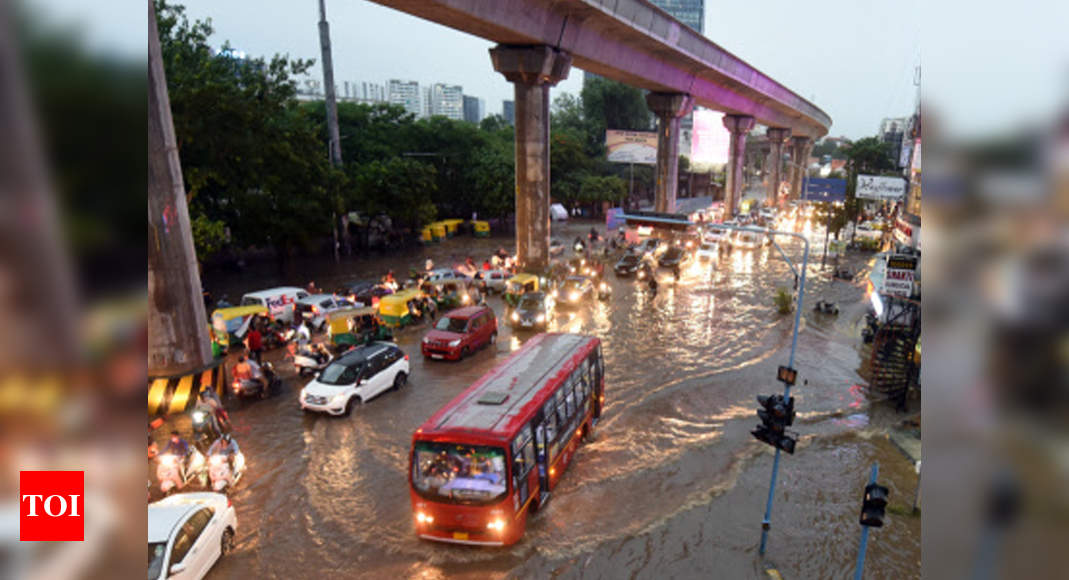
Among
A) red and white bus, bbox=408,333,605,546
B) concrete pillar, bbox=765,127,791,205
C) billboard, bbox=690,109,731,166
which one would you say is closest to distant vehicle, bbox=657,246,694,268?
red and white bus, bbox=408,333,605,546

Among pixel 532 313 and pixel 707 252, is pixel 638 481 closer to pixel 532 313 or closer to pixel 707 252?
pixel 532 313

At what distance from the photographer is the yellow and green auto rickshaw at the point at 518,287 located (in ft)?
90.4

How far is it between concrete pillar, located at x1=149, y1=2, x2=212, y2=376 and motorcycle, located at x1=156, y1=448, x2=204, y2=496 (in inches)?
144

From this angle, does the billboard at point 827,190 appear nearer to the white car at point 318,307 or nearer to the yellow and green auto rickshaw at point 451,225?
the yellow and green auto rickshaw at point 451,225

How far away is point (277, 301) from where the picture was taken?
78.0 feet

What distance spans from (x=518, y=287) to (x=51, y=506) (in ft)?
85.0

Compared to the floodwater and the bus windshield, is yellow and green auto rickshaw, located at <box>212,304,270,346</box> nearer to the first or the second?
the floodwater

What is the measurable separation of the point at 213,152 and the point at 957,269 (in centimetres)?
2678

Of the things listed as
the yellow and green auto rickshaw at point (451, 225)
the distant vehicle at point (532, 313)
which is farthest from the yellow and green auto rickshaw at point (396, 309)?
the yellow and green auto rickshaw at point (451, 225)

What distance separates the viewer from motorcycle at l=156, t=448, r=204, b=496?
12.0m

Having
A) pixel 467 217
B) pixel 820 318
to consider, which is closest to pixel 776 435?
pixel 820 318

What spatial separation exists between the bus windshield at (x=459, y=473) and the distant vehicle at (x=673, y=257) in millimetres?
28045

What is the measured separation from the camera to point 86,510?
1.82 m

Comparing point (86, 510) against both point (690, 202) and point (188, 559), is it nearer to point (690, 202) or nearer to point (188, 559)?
point (188, 559)
